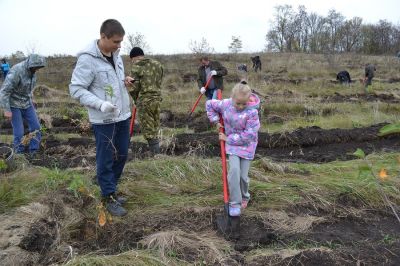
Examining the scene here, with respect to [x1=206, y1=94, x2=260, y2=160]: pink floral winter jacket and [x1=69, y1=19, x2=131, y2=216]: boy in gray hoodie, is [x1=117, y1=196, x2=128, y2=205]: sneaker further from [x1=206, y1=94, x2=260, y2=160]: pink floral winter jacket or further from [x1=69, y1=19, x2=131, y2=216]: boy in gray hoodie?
[x1=206, y1=94, x2=260, y2=160]: pink floral winter jacket

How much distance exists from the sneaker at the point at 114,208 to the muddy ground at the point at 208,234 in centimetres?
9

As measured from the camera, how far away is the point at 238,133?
368cm

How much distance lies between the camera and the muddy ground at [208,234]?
3.06m

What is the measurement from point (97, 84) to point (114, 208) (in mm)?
1134

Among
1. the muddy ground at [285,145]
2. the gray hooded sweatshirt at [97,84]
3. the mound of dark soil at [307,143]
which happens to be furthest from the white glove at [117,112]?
the mound of dark soil at [307,143]

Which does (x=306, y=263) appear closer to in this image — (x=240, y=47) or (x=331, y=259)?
(x=331, y=259)

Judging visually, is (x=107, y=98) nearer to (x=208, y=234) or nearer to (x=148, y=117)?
(x=208, y=234)

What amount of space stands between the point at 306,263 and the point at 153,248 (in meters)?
1.14

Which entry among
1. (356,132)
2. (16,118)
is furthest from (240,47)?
(16,118)

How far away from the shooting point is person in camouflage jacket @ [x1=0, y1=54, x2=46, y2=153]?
18.5 feet

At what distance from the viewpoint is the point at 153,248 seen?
3.21 meters

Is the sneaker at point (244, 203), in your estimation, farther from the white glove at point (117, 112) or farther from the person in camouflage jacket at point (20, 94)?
the person in camouflage jacket at point (20, 94)

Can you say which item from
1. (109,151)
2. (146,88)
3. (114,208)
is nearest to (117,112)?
(109,151)

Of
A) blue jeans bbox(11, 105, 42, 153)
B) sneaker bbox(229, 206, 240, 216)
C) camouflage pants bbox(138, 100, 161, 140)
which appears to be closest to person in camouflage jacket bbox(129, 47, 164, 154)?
camouflage pants bbox(138, 100, 161, 140)
